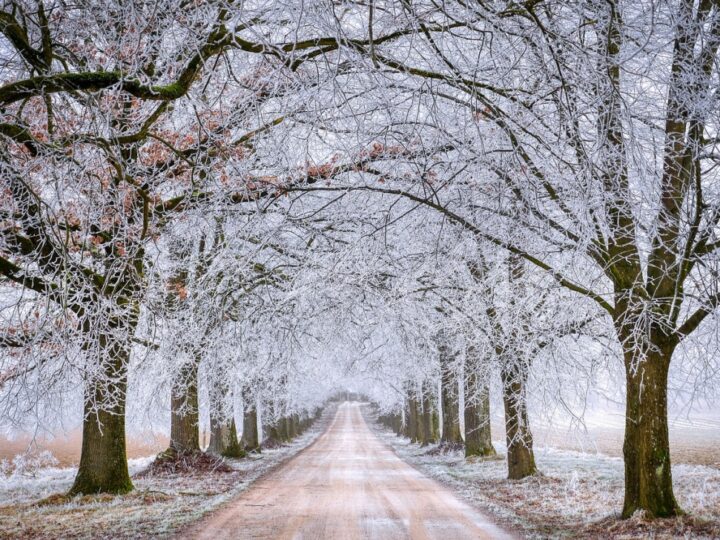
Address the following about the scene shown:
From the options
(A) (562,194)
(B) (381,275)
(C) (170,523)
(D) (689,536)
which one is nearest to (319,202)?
(B) (381,275)

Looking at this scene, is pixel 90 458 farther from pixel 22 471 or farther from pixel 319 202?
pixel 22 471

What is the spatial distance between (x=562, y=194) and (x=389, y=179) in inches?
101

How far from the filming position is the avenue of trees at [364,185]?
206 inches

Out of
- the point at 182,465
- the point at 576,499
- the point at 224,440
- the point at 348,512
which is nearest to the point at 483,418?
the point at 576,499

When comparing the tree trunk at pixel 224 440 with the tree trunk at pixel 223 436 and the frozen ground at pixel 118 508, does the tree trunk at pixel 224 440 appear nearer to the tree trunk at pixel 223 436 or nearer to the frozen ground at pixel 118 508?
the tree trunk at pixel 223 436

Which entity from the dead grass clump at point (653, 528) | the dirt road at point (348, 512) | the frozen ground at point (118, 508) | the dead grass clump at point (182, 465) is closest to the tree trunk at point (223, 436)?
the dead grass clump at point (182, 465)

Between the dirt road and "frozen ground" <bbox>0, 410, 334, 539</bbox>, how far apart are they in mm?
557

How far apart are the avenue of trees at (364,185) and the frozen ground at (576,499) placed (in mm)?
549

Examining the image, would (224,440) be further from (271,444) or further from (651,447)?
(651,447)

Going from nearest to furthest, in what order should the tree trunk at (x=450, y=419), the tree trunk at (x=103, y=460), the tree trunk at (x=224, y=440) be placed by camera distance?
1. the tree trunk at (x=103, y=460)
2. the tree trunk at (x=224, y=440)
3. the tree trunk at (x=450, y=419)

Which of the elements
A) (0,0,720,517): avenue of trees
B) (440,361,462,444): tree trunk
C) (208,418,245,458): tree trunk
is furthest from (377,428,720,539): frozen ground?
(208,418,245,458): tree trunk

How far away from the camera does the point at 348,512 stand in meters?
10.8

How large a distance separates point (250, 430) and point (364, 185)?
19756 mm

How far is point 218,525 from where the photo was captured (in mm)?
9391
